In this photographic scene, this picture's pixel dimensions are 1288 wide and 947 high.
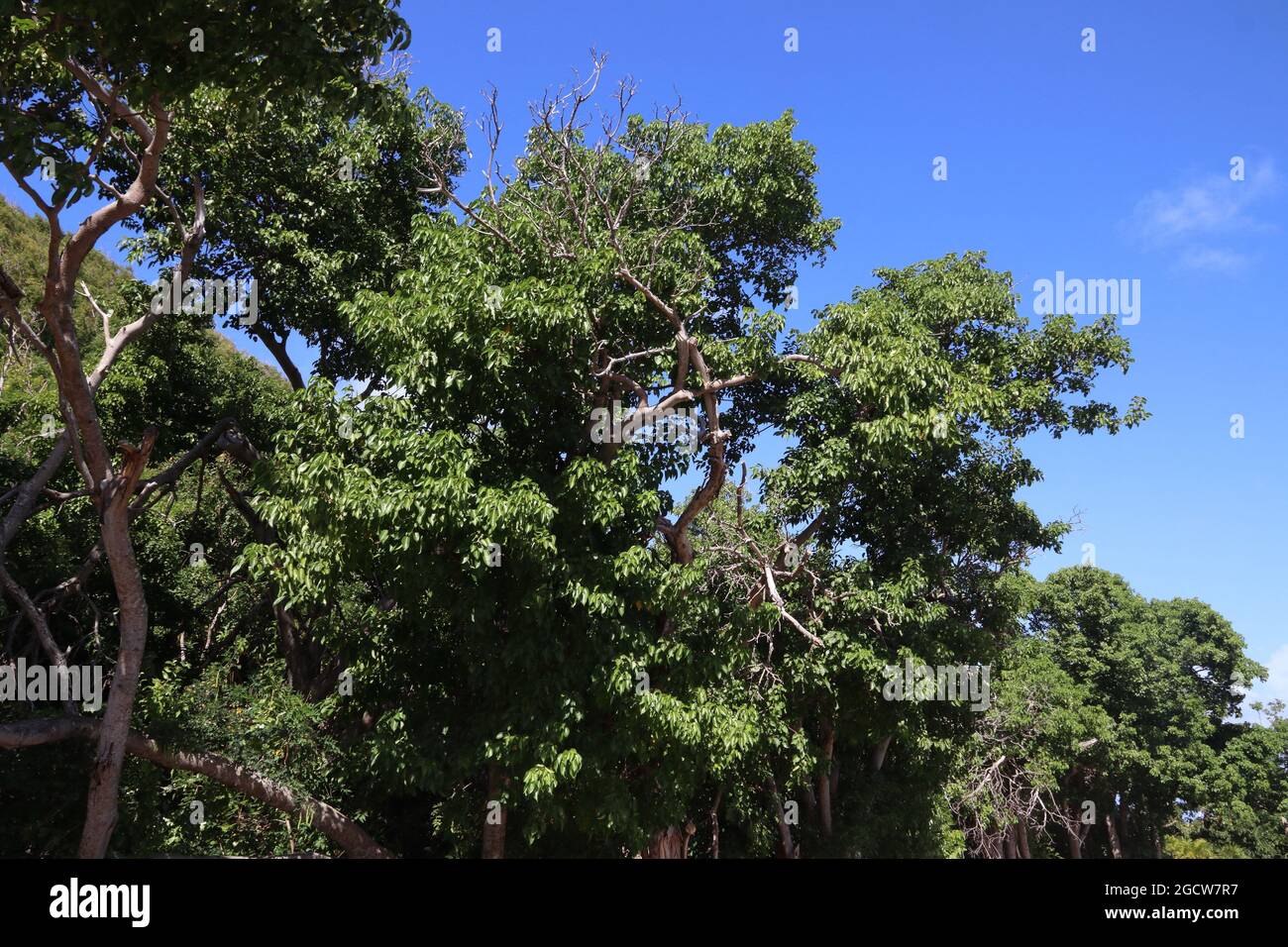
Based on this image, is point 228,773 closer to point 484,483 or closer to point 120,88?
point 484,483

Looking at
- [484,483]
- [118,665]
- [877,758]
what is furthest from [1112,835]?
[118,665]

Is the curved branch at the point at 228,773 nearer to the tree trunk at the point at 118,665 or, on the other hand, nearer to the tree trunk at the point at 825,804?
the tree trunk at the point at 118,665

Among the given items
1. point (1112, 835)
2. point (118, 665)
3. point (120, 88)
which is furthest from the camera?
point (1112, 835)

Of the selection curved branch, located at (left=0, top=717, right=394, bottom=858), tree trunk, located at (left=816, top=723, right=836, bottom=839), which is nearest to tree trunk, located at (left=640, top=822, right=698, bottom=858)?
curved branch, located at (left=0, top=717, right=394, bottom=858)

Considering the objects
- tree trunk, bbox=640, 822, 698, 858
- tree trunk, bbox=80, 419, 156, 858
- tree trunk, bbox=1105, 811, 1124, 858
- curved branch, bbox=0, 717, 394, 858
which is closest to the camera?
tree trunk, bbox=80, 419, 156, 858

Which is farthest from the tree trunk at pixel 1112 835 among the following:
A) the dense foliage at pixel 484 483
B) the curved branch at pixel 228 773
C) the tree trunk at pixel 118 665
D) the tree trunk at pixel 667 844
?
the tree trunk at pixel 118 665

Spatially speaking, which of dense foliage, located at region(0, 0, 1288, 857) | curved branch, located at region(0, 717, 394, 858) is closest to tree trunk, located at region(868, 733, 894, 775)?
dense foliage, located at region(0, 0, 1288, 857)

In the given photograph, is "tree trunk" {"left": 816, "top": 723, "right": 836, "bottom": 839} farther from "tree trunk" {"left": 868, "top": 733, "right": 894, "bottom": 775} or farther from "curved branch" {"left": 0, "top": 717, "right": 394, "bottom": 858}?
"curved branch" {"left": 0, "top": 717, "right": 394, "bottom": 858}

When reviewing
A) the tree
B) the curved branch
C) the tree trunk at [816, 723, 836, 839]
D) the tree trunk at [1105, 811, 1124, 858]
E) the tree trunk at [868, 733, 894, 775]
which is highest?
the tree

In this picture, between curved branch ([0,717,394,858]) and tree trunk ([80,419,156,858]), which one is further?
curved branch ([0,717,394,858])

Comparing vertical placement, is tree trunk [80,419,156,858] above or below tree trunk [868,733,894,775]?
above

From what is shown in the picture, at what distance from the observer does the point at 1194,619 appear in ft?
108

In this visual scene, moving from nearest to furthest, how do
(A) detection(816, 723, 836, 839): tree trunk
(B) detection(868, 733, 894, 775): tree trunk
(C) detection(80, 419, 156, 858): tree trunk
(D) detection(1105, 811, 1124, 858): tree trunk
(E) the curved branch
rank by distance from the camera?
(C) detection(80, 419, 156, 858): tree trunk < (E) the curved branch < (A) detection(816, 723, 836, 839): tree trunk < (B) detection(868, 733, 894, 775): tree trunk < (D) detection(1105, 811, 1124, 858): tree trunk

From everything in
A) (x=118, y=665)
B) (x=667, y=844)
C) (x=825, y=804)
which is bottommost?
(x=825, y=804)
